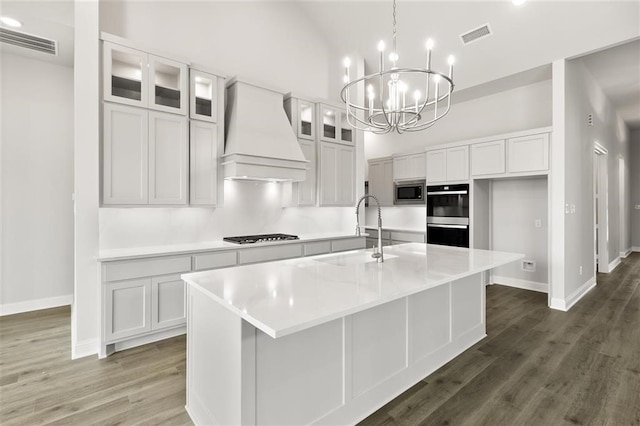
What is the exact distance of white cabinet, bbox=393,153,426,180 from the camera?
18.9 ft

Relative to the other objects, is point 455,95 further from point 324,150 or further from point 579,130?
point 324,150

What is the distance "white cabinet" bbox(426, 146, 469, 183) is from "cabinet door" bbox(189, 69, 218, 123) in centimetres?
361

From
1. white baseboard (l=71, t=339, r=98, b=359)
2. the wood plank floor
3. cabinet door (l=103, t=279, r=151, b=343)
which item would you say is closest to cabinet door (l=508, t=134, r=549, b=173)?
the wood plank floor

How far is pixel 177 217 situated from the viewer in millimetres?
3818

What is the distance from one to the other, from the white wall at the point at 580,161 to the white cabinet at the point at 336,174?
114 inches

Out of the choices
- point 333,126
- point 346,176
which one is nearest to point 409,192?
point 346,176

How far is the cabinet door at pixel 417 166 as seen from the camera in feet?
18.8

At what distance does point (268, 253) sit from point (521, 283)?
413 cm

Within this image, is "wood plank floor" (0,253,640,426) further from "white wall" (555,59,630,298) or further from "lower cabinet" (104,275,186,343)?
"white wall" (555,59,630,298)

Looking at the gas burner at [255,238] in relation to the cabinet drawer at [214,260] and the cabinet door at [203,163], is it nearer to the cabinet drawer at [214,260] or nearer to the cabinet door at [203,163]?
the cabinet drawer at [214,260]

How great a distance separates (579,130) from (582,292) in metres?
2.36

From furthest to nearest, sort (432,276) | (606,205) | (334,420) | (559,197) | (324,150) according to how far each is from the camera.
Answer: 1. (606,205)
2. (324,150)
3. (559,197)
4. (432,276)
5. (334,420)

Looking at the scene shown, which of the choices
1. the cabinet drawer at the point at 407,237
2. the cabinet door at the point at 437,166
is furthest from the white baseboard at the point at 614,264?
the cabinet door at the point at 437,166

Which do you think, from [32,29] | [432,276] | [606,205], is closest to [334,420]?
[432,276]
